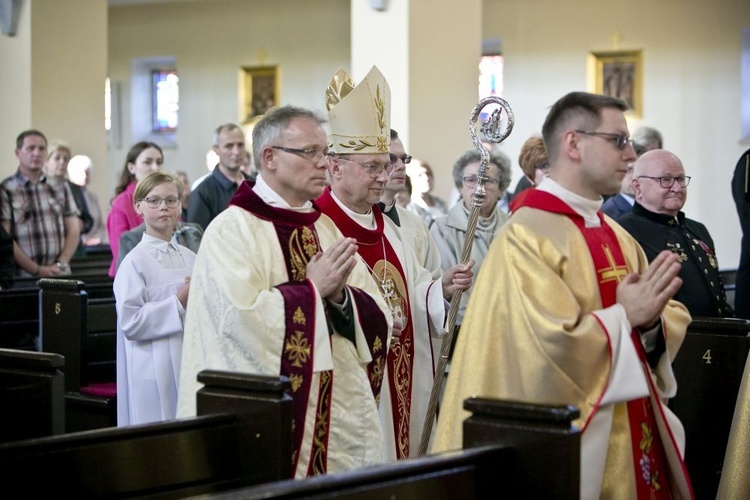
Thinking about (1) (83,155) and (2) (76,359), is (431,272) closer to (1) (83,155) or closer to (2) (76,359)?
(2) (76,359)

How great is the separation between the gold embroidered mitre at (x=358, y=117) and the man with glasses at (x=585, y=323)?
121 centimetres

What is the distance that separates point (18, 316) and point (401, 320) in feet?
9.17

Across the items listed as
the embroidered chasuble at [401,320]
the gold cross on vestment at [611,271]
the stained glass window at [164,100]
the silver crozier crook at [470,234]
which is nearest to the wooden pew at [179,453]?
the gold cross on vestment at [611,271]

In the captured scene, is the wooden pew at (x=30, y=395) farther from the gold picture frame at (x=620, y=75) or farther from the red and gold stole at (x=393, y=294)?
the gold picture frame at (x=620, y=75)

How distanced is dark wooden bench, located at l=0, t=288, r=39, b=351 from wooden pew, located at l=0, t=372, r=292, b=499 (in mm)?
3576

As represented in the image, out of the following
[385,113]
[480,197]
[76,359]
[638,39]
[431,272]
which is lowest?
[76,359]

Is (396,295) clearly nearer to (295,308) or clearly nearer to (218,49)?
(295,308)

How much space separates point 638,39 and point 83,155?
829cm

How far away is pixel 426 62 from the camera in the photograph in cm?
1240

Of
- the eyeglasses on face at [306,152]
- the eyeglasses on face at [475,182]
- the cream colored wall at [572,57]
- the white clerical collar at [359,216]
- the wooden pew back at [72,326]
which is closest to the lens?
the eyeglasses on face at [306,152]

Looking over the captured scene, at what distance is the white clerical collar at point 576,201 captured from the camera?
369 centimetres

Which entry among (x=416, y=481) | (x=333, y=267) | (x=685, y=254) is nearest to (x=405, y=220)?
(x=685, y=254)

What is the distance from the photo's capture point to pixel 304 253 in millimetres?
4258

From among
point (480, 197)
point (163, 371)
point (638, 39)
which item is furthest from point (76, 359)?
point (638, 39)
